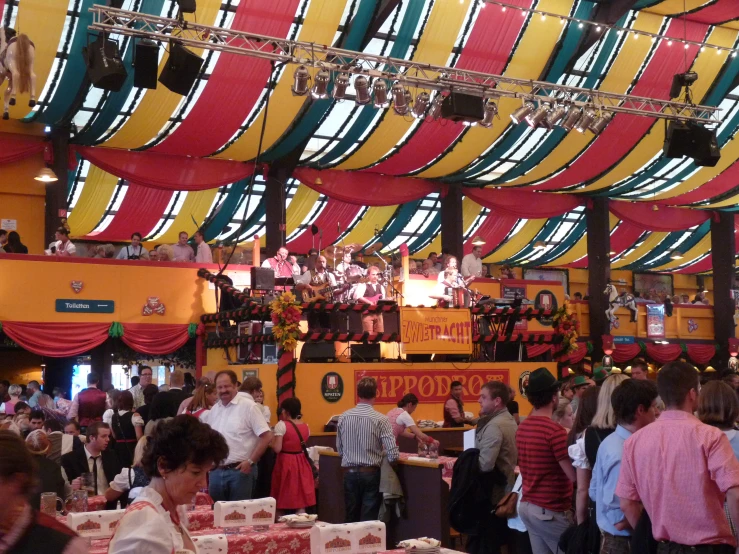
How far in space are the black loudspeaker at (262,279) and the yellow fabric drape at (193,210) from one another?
6600 millimetres

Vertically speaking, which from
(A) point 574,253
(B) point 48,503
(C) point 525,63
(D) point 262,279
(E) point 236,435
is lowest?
(B) point 48,503

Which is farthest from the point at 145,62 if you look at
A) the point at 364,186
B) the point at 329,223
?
the point at 329,223

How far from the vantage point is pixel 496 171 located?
19031mm

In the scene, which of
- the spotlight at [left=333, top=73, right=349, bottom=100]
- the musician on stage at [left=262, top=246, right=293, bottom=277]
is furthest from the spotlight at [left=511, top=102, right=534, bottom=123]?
the musician on stage at [left=262, top=246, right=293, bottom=277]

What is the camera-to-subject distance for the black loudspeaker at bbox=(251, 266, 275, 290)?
12.9 metres

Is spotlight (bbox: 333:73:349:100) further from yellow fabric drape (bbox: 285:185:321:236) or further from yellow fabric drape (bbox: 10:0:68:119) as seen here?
yellow fabric drape (bbox: 285:185:321:236)

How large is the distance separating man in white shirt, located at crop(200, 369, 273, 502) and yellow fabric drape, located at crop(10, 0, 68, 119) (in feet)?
26.7

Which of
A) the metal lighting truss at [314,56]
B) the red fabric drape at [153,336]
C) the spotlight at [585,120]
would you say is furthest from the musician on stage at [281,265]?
the spotlight at [585,120]

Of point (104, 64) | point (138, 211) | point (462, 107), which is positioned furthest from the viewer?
point (138, 211)

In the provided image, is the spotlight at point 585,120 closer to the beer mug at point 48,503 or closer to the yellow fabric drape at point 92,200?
the yellow fabric drape at point 92,200

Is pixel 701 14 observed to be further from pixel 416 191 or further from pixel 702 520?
pixel 702 520

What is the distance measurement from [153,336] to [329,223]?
6.96 meters

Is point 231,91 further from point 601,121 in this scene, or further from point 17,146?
point 601,121

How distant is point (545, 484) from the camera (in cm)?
442
